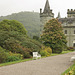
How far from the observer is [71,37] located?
53594 mm

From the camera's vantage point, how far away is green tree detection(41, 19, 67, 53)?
28062 millimetres

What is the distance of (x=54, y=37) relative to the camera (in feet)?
93.1

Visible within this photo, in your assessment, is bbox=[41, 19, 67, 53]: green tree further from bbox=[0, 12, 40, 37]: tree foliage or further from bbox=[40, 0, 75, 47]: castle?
bbox=[0, 12, 40, 37]: tree foliage

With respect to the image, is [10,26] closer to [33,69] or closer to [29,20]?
[33,69]

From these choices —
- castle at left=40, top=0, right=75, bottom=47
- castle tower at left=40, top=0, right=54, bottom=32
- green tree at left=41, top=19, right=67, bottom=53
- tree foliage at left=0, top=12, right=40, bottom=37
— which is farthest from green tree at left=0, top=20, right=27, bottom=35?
tree foliage at left=0, top=12, right=40, bottom=37

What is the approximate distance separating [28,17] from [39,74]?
367 ft

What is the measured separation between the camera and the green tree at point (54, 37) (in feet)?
92.1

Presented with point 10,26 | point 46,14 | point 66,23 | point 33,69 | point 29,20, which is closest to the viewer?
point 33,69

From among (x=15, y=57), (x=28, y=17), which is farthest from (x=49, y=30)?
(x=28, y=17)

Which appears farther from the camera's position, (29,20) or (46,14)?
(29,20)

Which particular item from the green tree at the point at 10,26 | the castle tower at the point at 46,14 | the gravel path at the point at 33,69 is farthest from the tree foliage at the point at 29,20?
the gravel path at the point at 33,69

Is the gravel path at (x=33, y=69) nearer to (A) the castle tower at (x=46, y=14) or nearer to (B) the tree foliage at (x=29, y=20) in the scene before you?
(A) the castle tower at (x=46, y=14)

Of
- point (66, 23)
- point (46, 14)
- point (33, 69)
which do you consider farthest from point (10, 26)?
point (66, 23)

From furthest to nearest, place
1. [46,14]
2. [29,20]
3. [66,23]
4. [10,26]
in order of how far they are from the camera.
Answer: [29,20]
[66,23]
[46,14]
[10,26]
